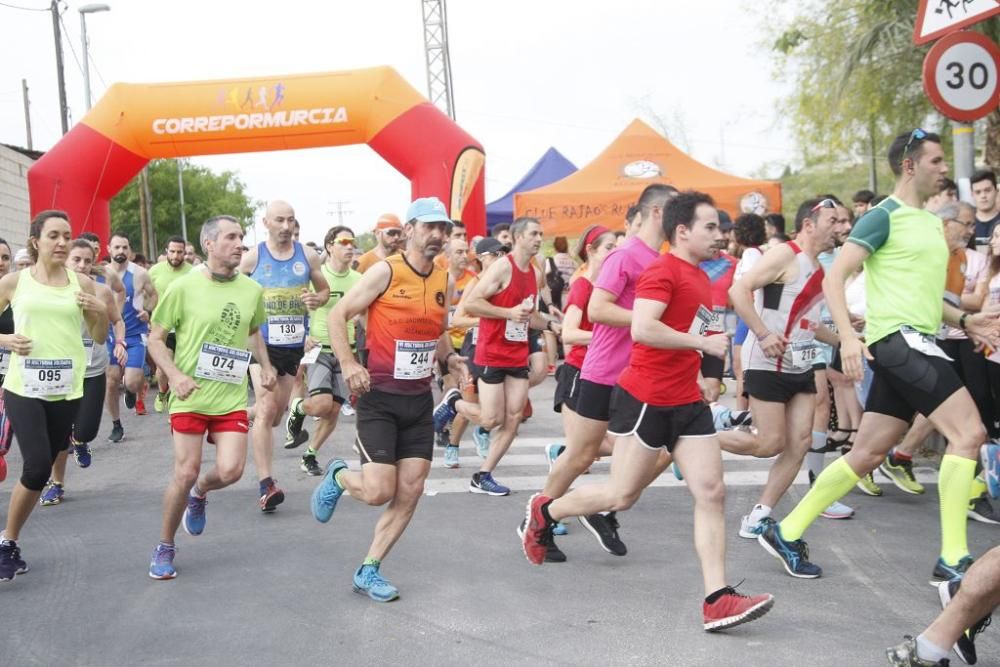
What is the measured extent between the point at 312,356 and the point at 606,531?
347 centimetres

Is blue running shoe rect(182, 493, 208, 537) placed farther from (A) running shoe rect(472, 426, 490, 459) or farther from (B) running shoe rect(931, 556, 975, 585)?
(B) running shoe rect(931, 556, 975, 585)

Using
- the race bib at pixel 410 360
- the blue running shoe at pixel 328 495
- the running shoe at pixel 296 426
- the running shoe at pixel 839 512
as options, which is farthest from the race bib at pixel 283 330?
the running shoe at pixel 839 512

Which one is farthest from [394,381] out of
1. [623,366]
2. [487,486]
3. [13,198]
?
[13,198]

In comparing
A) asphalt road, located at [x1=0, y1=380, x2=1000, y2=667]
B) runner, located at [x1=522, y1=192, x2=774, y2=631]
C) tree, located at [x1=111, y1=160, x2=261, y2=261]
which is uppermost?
tree, located at [x1=111, y1=160, x2=261, y2=261]

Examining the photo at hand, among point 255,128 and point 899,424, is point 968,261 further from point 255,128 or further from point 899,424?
point 255,128

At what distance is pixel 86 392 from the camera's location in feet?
28.3

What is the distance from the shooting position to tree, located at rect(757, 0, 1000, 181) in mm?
→ 20375

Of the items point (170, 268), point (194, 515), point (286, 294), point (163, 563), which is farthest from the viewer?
point (170, 268)

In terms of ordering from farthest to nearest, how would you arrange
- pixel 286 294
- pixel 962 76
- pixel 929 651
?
pixel 286 294 → pixel 962 76 → pixel 929 651

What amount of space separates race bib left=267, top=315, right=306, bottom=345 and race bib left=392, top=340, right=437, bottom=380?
121 inches

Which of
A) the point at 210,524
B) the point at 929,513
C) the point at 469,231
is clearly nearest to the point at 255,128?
the point at 469,231

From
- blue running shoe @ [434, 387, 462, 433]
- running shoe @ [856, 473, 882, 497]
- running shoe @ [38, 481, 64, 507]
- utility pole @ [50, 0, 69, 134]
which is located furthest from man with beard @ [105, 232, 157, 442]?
utility pole @ [50, 0, 69, 134]

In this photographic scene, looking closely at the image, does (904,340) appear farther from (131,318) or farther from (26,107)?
(26,107)

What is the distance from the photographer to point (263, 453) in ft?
25.5
